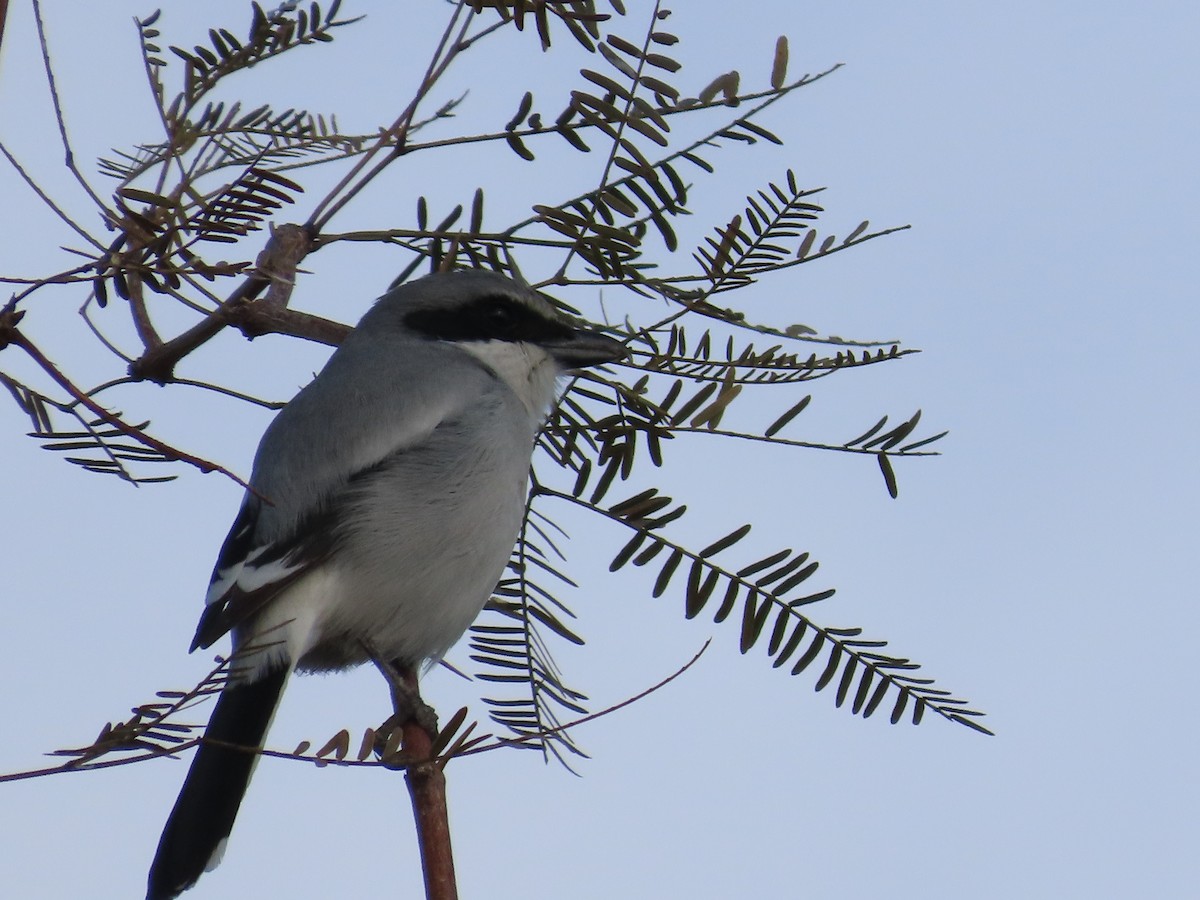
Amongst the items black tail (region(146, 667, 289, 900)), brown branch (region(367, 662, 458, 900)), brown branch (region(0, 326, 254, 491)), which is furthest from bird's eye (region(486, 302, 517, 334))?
Answer: brown branch (region(0, 326, 254, 491))

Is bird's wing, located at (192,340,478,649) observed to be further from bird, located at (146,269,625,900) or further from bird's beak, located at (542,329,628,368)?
bird's beak, located at (542,329,628,368)

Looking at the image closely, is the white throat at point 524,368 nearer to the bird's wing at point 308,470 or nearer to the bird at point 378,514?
the bird at point 378,514

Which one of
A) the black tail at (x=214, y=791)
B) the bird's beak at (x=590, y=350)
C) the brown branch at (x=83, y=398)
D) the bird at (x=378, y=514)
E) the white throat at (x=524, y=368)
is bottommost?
the black tail at (x=214, y=791)

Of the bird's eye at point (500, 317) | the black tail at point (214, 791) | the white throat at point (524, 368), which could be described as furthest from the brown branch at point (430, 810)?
the bird's eye at point (500, 317)

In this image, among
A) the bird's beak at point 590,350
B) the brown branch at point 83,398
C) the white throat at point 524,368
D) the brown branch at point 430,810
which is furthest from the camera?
the white throat at point 524,368

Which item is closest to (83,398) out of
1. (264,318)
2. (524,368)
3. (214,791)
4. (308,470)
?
(264,318)

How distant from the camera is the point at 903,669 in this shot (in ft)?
5.73

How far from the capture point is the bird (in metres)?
2.21

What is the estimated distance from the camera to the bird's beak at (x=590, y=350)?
202cm

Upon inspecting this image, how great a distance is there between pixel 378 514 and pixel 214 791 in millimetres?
602

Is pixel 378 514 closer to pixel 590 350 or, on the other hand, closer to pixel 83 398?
pixel 590 350

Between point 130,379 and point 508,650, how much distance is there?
69 cm

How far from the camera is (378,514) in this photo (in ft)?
7.86

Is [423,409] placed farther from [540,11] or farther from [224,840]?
[540,11]
